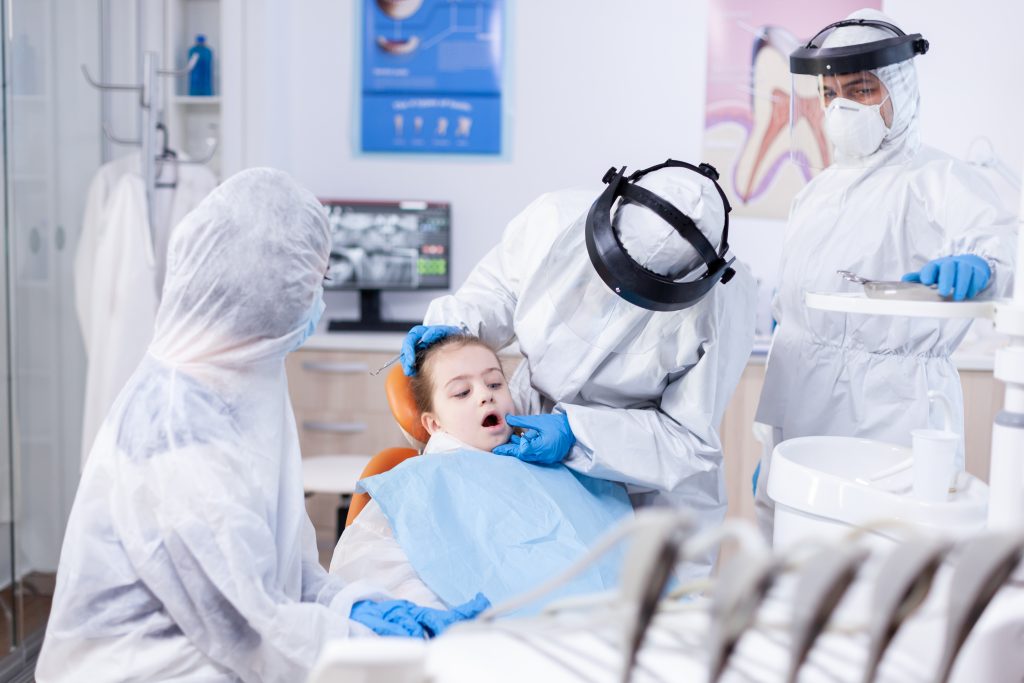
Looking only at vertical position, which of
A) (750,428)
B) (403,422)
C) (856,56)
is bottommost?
(750,428)

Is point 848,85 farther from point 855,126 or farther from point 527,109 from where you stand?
point 527,109

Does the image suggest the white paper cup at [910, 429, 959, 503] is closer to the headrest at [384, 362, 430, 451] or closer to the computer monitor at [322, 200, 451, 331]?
the headrest at [384, 362, 430, 451]

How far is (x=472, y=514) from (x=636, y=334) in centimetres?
46

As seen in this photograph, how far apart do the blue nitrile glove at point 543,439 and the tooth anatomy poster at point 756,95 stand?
2.07 metres

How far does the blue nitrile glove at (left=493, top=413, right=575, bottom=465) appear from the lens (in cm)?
174

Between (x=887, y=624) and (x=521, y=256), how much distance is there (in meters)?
1.46

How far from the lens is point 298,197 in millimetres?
1256

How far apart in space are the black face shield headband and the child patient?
386mm

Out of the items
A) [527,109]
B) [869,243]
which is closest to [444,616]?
[869,243]

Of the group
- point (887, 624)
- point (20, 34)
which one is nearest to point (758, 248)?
point (20, 34)

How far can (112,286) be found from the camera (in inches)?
119

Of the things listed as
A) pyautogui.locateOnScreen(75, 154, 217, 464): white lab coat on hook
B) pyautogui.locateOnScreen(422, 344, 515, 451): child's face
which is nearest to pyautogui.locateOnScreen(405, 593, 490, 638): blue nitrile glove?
pyautogui.locateOnScreen(422, 344, 515, 451): child's face

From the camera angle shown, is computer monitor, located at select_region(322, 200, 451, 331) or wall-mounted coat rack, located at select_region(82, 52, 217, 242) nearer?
wall-mounted coat rack, located at select_region(82, 52, 217, 242)

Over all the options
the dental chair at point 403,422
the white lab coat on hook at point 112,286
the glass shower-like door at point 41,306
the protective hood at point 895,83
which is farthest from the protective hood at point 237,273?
the white lab coat on hook at point 112,286
